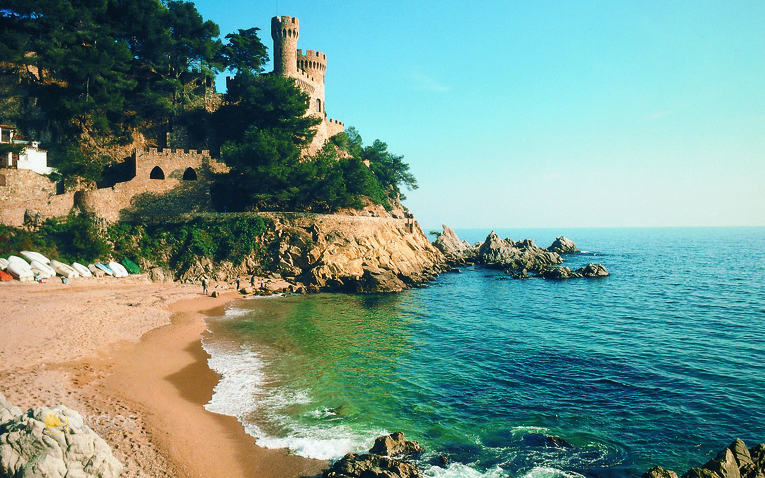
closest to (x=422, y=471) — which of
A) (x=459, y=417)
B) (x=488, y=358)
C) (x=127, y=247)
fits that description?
(x=459, y=417)

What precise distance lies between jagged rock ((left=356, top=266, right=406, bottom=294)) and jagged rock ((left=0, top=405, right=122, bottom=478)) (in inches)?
1152

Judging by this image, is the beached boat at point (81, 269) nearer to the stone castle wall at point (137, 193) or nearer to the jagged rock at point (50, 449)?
the stone castle wall at point (137, 193)

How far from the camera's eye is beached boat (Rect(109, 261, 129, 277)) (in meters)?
32.0

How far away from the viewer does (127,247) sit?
1385 inches

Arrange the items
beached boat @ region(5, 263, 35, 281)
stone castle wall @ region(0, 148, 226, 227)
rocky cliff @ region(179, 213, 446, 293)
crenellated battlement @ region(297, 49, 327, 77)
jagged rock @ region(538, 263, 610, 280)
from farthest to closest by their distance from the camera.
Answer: crenellated battlement @ region(297, 49, 327, 77), jagged rock @ region(538, 263, 610, 280), rocky cliff @ region(179, 213, 446, 293), stone castle wall @ region(0, 148, 226, 227), beached boat @ region(5, 263, 35, 281)

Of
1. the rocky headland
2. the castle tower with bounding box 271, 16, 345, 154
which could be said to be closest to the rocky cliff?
the castle tower with bounding box 271, 16, 345, 154

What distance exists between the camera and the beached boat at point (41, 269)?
88.9 feet

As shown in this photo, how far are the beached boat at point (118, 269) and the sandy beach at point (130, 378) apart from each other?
4.90 metres

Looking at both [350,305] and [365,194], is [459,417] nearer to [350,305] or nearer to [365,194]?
[350,305]

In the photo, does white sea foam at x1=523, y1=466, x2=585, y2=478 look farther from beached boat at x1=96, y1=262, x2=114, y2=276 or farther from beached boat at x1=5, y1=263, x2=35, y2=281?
beached boat at x1=96, y1=262, x2=114, y2=276

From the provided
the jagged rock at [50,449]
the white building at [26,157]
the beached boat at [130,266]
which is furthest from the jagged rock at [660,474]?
the white building at [26,157]

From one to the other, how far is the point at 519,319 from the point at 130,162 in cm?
3918

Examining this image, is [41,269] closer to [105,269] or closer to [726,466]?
[105,269]

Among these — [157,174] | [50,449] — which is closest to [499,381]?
[50,449]
